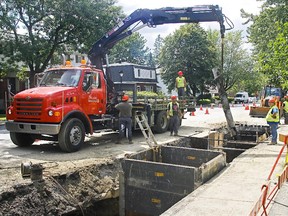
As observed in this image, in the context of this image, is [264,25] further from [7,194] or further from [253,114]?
[7,194]

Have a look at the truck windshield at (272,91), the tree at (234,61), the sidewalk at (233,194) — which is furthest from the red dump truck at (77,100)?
the tree at (234,61)

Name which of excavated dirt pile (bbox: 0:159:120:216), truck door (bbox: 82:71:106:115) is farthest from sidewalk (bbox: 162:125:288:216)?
truck door (bbox: 82:71:106:115)

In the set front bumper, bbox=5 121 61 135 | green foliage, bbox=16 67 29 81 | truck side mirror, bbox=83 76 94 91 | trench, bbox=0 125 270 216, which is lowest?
trench, bbox=0 125 270 216

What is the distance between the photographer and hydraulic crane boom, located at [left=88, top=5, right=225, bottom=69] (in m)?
12.9

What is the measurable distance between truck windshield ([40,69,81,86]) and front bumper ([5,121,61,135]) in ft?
5.11

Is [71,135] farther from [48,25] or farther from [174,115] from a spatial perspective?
[48,25]

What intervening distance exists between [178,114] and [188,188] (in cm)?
590

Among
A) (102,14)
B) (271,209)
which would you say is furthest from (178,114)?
(102,14)

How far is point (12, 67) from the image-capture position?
936 inches

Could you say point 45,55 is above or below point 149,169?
above

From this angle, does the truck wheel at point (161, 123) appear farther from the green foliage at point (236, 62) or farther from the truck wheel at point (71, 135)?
the green foliage at point (236, 62)

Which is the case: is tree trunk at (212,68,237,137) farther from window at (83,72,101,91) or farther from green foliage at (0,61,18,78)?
green foliage at (0,61,18,78)

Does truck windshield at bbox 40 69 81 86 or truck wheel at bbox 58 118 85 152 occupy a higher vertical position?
truck windshield at bbox 40 69 81 86

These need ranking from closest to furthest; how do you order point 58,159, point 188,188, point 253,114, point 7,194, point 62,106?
point 7,194 → point 188,188 → point 58,159 → point 62,106 → point 253,114
